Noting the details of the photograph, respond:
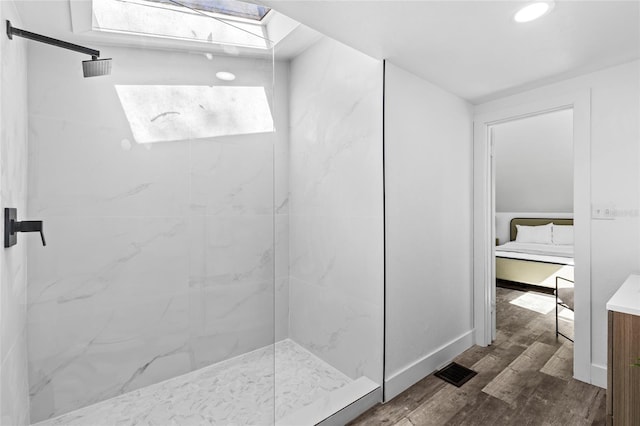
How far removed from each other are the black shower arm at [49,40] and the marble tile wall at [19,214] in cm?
2

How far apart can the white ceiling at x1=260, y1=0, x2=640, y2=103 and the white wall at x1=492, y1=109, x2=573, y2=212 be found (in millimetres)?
2651

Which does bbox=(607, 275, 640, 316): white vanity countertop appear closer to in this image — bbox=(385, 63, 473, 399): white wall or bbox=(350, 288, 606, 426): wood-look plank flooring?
bbox=(350, 288, 606, 426): wood-look plank flooring

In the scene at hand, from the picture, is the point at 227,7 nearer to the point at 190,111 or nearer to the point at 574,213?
the point at 190,111

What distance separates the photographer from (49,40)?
109cm

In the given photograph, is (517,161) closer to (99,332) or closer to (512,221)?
(512,221)

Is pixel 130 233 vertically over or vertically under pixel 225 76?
under

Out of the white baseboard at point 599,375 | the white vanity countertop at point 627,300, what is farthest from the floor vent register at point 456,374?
the white vanity countertop at point 627,300

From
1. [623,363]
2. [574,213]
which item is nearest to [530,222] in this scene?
[574,213]

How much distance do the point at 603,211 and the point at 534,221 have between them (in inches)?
155

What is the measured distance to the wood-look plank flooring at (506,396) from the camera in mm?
1774

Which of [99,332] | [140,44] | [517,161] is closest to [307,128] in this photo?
[140,44]

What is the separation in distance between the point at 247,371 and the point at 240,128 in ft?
4.07

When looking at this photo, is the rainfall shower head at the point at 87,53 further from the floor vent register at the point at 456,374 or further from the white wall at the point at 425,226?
the floor vent register at the point at 456,374

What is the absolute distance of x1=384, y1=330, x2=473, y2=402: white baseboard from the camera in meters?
2.00
